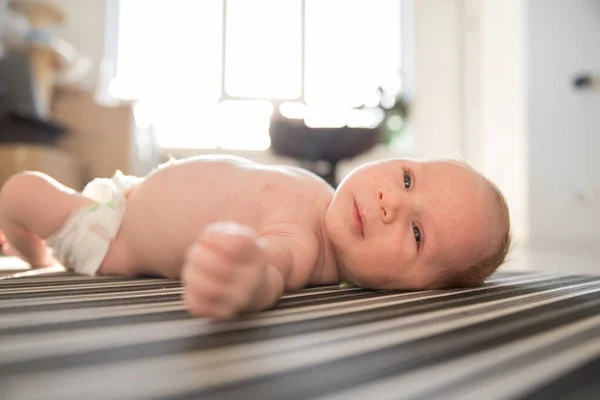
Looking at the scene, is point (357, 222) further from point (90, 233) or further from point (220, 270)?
point (90, 233)

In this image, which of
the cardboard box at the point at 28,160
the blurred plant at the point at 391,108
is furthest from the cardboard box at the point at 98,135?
the blurred plant at the point at 391,108

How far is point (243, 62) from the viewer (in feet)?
13.2

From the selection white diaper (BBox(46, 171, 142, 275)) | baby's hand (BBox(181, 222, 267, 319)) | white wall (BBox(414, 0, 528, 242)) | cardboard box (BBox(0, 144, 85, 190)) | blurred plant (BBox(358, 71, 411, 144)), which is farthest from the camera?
blurred plant (BBox(358, 71, 411, 144))

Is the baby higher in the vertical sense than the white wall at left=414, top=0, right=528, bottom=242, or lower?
lower

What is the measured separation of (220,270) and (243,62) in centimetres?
381

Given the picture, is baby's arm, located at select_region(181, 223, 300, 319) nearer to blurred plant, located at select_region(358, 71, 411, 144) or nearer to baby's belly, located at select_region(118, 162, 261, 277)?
baby's belly, located at select_region(118, 162, 261, 277)

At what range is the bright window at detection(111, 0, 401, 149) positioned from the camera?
3936 mm

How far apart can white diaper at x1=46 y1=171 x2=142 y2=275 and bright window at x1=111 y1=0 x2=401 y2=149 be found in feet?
9.86

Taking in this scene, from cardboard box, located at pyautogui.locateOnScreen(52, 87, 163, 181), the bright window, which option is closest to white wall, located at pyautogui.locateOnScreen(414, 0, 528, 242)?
the bright window

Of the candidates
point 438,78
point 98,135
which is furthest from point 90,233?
point 438,78

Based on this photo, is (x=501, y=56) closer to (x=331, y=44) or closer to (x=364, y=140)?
(x=364, y=140)

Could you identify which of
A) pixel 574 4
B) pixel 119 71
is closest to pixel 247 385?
pixel 574 4

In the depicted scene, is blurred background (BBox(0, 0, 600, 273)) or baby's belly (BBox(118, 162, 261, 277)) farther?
blurred background (BBox(0, 0, 600, 273))

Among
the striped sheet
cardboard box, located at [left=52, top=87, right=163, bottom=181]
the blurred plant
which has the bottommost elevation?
the striped sheet
